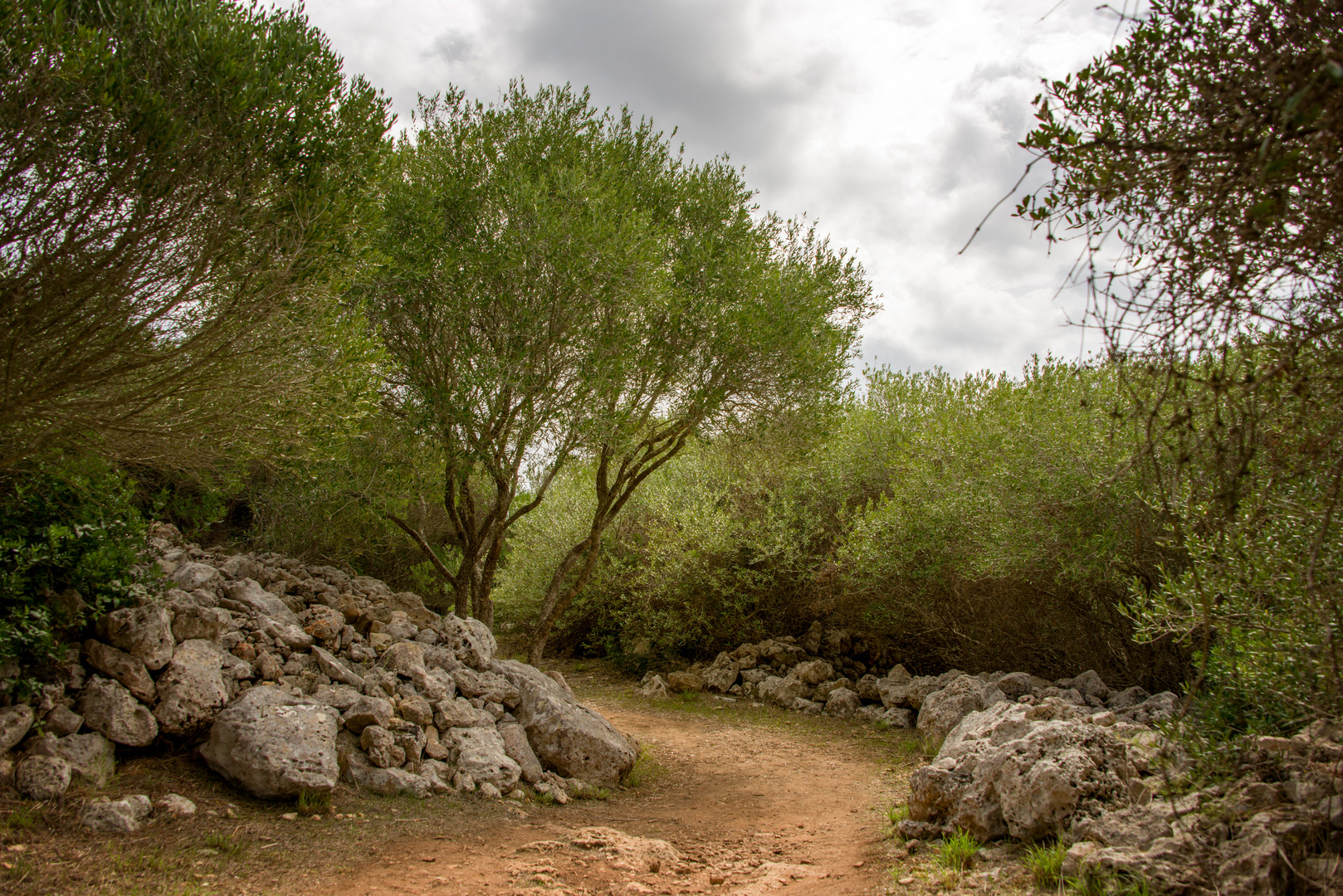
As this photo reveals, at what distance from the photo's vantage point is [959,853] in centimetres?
520

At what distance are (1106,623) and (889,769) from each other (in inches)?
149

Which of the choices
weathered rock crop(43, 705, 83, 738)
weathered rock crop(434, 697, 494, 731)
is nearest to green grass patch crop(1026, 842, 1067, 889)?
weathered rock crop(434, 697, 494, 731)

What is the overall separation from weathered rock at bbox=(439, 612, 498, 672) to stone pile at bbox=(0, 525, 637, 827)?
0.02 m

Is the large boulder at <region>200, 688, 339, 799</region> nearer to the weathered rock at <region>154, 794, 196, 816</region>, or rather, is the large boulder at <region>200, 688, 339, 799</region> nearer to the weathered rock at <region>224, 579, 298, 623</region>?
the weathered rock at <region>154, 794, 196, 816</region>

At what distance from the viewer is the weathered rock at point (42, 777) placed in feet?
16.5

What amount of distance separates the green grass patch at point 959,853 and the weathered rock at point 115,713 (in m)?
5.94

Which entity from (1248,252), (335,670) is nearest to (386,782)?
(335,670)

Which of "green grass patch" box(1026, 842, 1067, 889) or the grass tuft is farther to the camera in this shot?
the grass tuft

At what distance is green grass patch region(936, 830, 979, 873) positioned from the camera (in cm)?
514

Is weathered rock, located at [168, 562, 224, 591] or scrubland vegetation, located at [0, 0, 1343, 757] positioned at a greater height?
scrubland vegetation, located at [0, 0, 1343, 757]

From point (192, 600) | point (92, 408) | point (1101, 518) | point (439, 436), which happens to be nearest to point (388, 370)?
point (439, 436)

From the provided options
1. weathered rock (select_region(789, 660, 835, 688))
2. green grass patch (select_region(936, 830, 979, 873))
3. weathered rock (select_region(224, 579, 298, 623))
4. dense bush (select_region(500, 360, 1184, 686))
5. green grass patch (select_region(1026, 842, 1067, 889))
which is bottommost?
green grass patch (select_region(936, 830, 979, 873))

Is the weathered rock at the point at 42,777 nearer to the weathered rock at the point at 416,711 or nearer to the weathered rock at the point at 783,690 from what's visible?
the weathered rock at the point at 416,711

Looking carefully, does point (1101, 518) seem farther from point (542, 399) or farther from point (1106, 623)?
point (542, 399)
